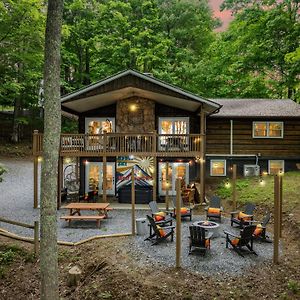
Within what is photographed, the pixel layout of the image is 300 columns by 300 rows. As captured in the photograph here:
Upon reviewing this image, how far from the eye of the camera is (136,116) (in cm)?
2053

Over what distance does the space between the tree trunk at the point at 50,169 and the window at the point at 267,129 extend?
16.6m

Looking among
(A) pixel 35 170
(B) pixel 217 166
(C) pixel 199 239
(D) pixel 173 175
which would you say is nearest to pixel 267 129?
(B) pixel 217 166

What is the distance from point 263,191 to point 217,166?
4.93m

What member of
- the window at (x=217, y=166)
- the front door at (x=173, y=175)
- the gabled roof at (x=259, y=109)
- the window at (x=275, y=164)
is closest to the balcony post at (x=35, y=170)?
the front door at (x=173, y=175)

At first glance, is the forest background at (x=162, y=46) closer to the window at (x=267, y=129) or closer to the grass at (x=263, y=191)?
the window at (x=267, y=129)

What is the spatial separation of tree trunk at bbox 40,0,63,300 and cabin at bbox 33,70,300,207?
9121 mm

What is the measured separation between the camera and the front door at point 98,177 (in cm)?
2058

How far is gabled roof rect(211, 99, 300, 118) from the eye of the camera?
2147cm

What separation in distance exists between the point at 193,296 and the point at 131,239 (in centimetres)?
430

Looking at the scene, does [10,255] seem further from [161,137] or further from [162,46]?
[162,46]

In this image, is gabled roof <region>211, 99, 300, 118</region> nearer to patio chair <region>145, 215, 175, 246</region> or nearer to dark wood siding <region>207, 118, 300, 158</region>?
dark wood siding <region>207, 118, 300, 158</region>

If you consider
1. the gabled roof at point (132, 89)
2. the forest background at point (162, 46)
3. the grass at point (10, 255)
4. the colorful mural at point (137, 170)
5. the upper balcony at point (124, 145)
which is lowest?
the grass at point (10, 255)

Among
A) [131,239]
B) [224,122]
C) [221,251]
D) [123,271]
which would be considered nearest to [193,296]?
[123,271]

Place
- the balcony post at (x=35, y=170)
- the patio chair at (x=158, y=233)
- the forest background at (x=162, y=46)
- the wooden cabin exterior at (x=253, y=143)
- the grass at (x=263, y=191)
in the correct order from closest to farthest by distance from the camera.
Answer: the patio chair at (x=158, y=233) → the grass at (x=263, y=191) → the balcony post at (x=35, y=170) → the wooden cabin exterior at (x=253, y=143) → the forest background at (x=162, y=46)
